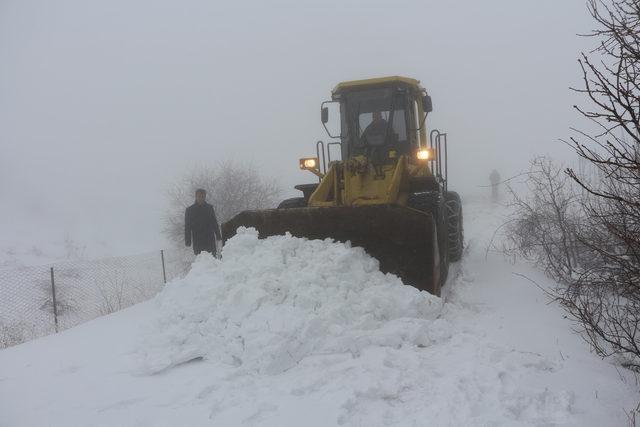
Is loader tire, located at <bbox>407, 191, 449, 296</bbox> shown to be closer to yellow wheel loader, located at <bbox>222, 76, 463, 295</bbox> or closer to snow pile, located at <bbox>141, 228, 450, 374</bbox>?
yellow wheel loader, located at <bbox>222, 76, 463, 295</bbox>

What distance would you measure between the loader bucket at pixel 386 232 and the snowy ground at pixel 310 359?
25 centimetres

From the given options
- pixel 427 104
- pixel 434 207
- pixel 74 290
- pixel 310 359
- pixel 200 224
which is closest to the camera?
pixel 310 359

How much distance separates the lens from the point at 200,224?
7504 mm

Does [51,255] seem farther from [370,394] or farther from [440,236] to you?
[370,394]

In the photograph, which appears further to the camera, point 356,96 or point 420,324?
point 356,96

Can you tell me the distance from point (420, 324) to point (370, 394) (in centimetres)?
116

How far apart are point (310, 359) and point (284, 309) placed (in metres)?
0.58

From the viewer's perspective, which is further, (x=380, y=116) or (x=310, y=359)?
(x=380, y=116)

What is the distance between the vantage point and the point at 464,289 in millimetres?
6055

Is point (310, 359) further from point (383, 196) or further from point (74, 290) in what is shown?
point (74, 290)

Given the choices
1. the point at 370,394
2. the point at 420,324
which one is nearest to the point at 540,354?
the point at 420,324

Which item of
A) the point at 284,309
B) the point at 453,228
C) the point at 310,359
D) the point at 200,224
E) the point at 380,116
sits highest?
the point at 380,116

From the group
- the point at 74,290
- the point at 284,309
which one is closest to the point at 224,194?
the point at 74,290

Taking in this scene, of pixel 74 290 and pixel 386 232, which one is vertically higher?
pixel 386 232
